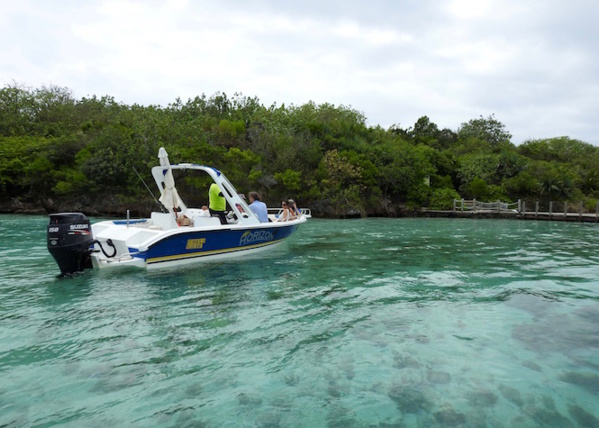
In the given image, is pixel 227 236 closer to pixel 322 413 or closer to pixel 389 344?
pixel 389 344

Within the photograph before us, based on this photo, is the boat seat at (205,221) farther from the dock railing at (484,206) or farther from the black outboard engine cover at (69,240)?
the dock railing at (484,206)

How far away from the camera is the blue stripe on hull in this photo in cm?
860

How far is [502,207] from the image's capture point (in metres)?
32.3

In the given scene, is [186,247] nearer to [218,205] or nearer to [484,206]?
[218,205]

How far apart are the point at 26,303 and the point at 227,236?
446 cm

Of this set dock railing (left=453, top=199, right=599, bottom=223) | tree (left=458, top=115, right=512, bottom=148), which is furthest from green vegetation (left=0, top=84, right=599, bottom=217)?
tree (left=458, top=115, right=512, bottom=148)

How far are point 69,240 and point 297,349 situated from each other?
5.18 m

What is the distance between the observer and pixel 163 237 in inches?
331

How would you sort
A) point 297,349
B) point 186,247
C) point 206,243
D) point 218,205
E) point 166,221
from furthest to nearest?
point 218,205
point 166,221
point 206,243
point 186,247
point 297,349

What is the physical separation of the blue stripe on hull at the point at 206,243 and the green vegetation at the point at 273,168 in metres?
18.2

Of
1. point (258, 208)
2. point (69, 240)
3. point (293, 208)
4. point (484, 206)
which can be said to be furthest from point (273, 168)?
point (69, 240)

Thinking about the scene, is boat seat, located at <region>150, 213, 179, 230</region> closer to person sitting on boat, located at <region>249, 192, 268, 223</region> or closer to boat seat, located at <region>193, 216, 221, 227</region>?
boat seat, located at <region>193, 216, 221, 227</region>

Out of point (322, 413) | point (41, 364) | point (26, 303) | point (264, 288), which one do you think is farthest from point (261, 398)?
point (26, 303)

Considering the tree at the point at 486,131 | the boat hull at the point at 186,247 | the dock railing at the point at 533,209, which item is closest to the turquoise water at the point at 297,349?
the boat hull at the point at 186,247
